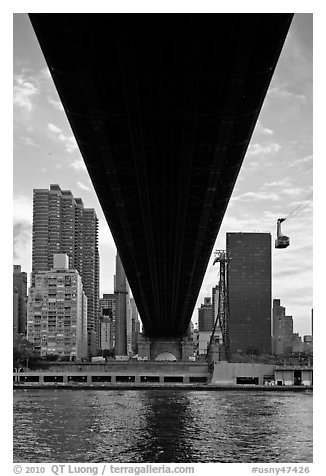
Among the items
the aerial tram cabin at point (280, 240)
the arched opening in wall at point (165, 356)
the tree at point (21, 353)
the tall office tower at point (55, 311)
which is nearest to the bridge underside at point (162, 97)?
the aerial tram cabin at point (280, 240)

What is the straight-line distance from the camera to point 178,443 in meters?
41.6

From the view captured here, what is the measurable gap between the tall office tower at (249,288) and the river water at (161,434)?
111509 millimetres

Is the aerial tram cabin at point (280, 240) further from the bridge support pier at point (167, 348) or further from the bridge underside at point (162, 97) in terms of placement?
the bridge support pier at point (167, 348)

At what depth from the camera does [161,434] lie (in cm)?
4569

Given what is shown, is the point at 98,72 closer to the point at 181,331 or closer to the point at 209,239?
the point at 209,239

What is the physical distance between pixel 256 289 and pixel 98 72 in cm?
16703

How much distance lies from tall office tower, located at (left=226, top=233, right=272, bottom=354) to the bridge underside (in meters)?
133

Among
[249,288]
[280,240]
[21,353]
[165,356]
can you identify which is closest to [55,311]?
[165,356]

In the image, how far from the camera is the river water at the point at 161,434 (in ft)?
121

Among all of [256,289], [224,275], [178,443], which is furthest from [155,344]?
[178,443]

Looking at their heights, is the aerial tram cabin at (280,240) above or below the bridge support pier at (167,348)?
above

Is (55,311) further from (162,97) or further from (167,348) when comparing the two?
(162,97)

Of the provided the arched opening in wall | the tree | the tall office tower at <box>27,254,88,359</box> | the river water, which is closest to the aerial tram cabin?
the river water

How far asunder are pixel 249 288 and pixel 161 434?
5685 inches
